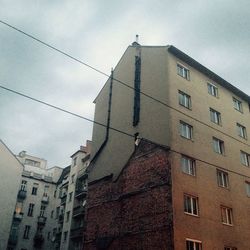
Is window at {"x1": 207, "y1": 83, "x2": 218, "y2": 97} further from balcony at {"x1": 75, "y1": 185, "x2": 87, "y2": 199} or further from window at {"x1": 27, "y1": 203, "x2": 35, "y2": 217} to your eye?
window at {"x1": 27, "y1": 203, "x2": 35, "y2": 217}

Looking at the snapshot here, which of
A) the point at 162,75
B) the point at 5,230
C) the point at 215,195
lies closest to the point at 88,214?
the point at 215,195

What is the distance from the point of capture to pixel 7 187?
154 ft

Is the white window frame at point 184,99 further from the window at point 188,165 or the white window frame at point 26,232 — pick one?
the white window frame at point 26,232

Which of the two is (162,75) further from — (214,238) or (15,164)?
(15,164)

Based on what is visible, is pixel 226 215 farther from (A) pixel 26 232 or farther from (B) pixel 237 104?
(A) pixel 26 232

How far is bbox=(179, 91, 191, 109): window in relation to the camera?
28516 millimetres

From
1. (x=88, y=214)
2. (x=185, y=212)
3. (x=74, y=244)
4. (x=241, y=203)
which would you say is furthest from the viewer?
(x=74, y=244)

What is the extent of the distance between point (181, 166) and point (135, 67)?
12269 mm

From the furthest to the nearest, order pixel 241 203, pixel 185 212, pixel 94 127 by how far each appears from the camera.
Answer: pixel 94 127 < pixel 241 203 < pixel 185 212

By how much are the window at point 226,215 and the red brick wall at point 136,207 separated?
544 centimetres

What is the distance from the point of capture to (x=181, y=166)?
992 inches

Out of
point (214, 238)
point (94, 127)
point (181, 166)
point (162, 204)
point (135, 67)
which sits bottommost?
point (214, 238)

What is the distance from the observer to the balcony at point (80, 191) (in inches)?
1795

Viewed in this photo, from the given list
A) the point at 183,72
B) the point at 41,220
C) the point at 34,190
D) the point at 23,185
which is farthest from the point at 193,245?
the point at 34,190
